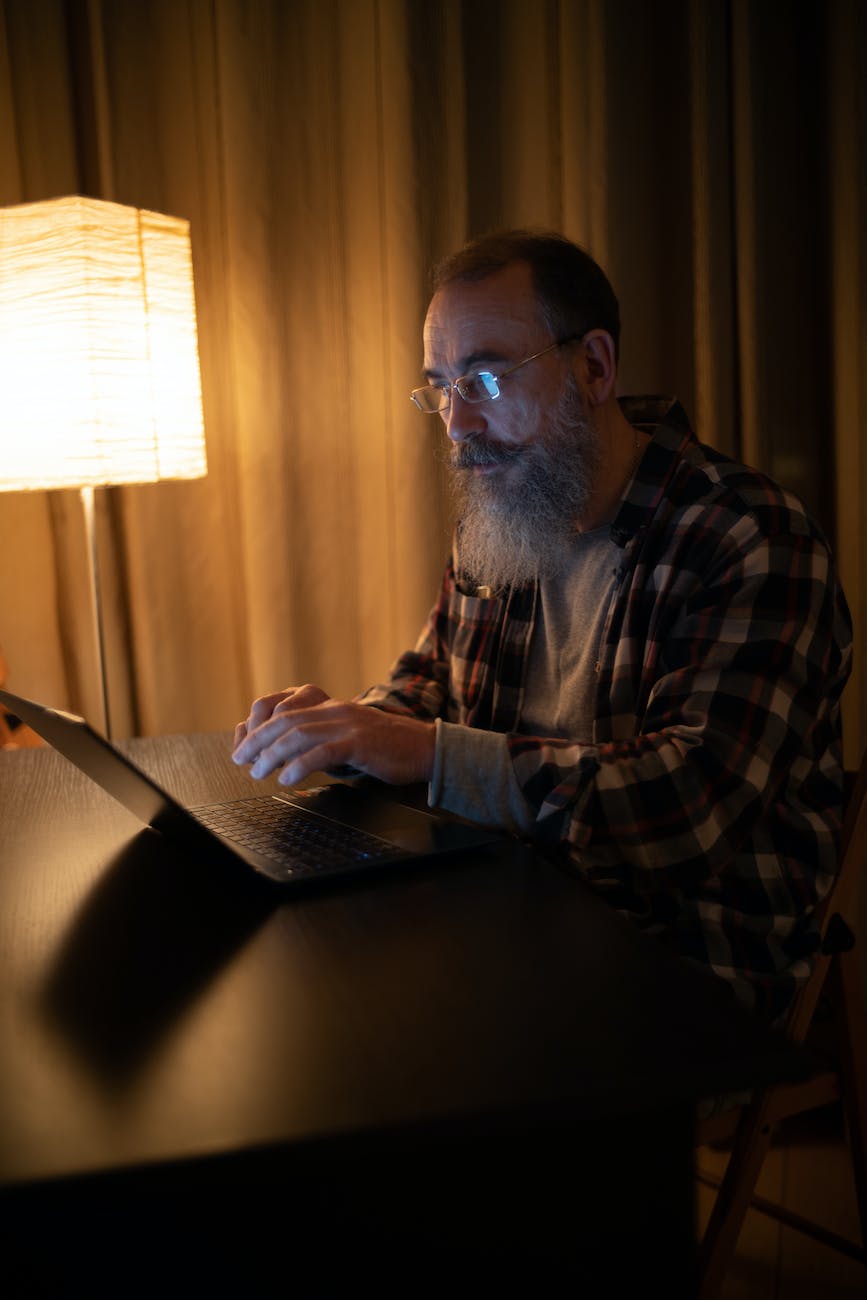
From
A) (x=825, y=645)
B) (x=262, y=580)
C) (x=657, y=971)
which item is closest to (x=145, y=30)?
(x=262, y=580)

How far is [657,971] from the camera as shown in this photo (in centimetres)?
79

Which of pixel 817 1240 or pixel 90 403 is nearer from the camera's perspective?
pixel 817 1240

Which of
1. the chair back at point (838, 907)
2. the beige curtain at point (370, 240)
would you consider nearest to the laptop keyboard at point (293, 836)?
the chair back at point (838, 907)

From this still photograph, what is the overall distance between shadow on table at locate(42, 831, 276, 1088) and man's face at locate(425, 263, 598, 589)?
77 centimetres

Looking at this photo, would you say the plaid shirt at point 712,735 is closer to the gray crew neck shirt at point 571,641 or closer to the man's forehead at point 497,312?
the gray crew neck shirt at point 571,641

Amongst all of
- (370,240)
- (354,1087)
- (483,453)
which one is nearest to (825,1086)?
(483,453)

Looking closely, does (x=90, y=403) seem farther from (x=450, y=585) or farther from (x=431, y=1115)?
(x=431, y=1115)

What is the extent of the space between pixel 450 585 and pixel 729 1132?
0.94 m

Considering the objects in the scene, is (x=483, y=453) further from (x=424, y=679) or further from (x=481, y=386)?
(x=424, y=679)

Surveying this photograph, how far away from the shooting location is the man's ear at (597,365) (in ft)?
5.43

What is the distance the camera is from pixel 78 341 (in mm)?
1870

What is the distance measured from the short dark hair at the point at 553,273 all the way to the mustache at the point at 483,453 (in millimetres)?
172

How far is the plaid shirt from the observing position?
118 centimetres

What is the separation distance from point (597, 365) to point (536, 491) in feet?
0.71
